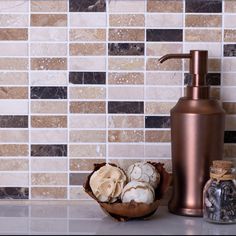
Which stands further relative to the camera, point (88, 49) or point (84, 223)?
point (88, 49)

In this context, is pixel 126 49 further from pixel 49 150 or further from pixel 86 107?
pixel 49 150

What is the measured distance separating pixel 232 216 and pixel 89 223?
0.26 meters

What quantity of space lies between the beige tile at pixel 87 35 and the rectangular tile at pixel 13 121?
0.21m

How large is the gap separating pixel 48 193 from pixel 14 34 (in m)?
0.36

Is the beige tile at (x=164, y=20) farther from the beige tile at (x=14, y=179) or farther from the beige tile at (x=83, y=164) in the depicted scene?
the beige tile at (x=14, y=179)

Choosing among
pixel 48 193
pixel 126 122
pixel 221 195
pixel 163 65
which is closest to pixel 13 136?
pixel 48 193

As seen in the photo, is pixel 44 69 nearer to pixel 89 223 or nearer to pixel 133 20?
pixel 133 20

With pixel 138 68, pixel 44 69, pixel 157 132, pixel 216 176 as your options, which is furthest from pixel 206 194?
pixel 44 69

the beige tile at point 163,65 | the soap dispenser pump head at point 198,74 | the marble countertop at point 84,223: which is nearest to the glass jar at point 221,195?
the marble countertop at point 84,223

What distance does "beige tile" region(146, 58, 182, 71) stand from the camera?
1167mm

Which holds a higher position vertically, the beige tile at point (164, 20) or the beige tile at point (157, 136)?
the beige tile at point (164, 20)

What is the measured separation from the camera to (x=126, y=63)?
3.84ft

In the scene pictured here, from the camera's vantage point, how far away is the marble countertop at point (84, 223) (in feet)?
3.10

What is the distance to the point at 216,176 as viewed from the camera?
988 mm
